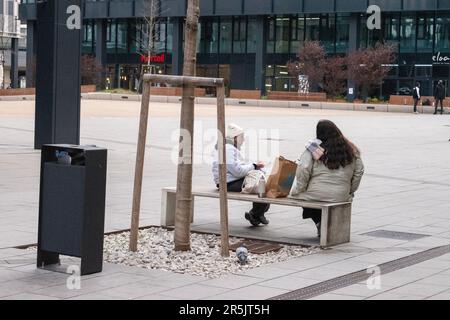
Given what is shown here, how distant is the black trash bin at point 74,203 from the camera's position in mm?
7789

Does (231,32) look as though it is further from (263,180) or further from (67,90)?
(263,180)

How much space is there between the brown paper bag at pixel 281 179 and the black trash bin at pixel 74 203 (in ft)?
8.78

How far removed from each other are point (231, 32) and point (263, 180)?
6807cm

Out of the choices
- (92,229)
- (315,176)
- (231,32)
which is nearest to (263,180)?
(315,176)

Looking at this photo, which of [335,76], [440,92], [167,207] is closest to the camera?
[167,207]

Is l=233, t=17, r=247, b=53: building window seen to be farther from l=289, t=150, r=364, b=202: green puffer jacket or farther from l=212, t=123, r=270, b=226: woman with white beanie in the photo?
l=289, t=150, r=364, b=202: green puffer jacket

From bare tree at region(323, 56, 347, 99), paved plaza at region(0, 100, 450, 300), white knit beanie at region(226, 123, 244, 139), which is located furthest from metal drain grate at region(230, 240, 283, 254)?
bare tree at region(323, 56, 347, 99)

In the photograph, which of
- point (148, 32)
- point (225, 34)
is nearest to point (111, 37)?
point (148, 32)

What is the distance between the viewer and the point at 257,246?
9.63m

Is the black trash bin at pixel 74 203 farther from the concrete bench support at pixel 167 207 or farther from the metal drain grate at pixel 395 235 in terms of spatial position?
the metal drain grate at pixel 395 235

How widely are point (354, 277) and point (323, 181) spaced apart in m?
1.93

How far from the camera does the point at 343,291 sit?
7.52 m

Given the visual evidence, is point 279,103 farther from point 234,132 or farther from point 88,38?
point 234,132

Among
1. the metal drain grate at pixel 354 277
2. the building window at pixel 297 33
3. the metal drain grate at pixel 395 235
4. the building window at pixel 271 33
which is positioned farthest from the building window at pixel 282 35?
the metal drain grate at pixel 354 277
